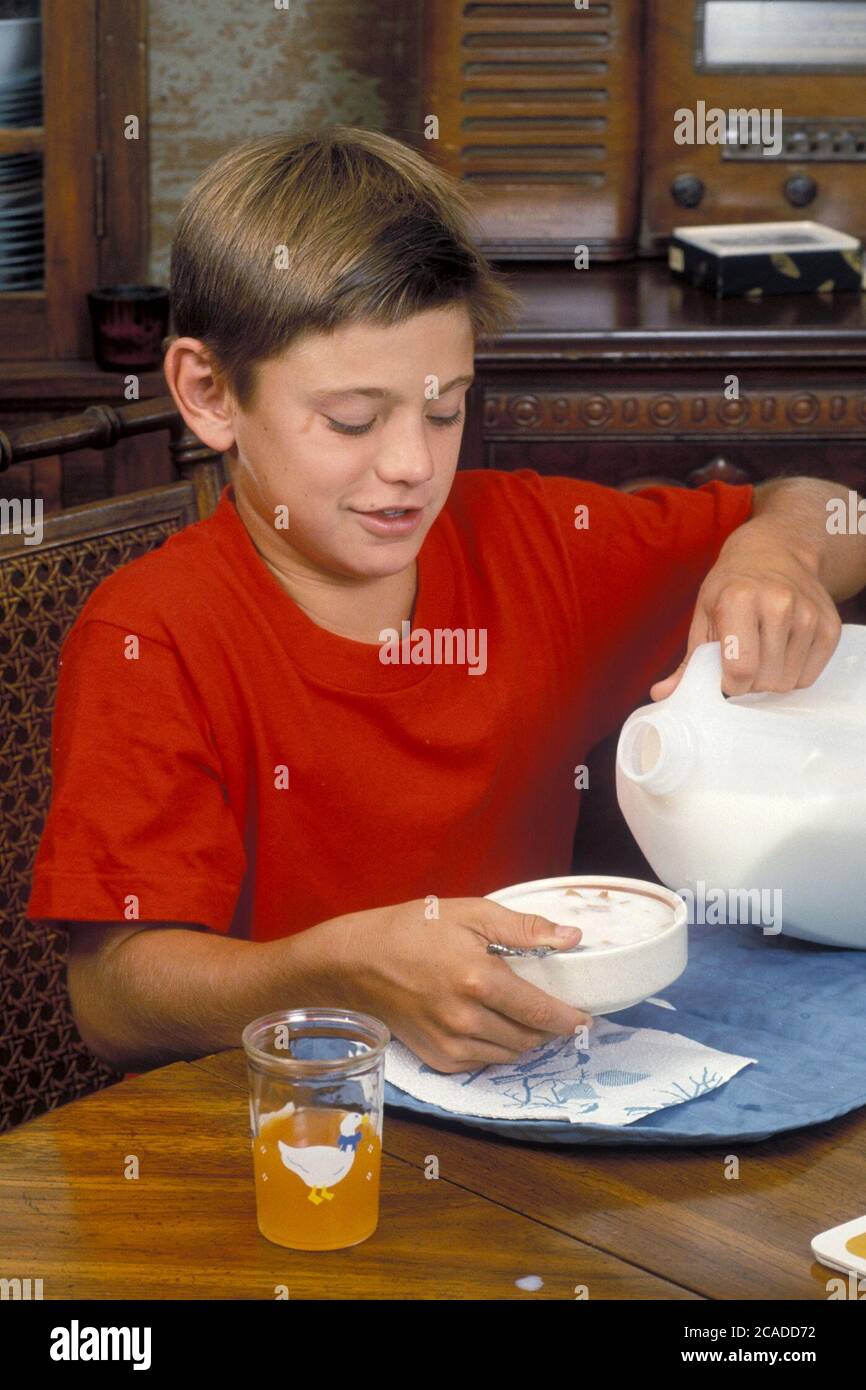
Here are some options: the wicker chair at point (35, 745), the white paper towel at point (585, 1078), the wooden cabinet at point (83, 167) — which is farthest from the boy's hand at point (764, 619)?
the wooden cabinet at point (83, 167)

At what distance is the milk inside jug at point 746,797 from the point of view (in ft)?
3.23

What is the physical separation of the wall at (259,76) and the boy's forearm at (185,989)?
161 cm

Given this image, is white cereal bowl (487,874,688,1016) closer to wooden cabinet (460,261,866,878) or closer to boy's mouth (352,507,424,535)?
boy's mouth (352,507,424,535)

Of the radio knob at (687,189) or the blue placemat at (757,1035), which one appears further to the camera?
the radio knob at (687,189)

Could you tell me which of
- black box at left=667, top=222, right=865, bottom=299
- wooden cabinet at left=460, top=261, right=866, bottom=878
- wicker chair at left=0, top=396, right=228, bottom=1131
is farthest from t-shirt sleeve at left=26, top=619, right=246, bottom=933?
black box at left=667, top=222, right=865, bottom=299

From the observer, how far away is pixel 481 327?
123 centimetres

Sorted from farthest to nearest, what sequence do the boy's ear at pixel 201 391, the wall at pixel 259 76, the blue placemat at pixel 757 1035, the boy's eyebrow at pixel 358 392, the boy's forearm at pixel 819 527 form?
1. the wall at pixel 259 76
2. the boy's forearm at pixel 819 527
3. the boy's ear at pixel 201 391
4. the boy's eyebrow at pixel 358 392
5. the blue placemat at pixel 757 1035

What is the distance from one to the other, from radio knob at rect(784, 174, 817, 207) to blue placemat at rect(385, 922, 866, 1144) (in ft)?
5.02

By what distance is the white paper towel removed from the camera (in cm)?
88

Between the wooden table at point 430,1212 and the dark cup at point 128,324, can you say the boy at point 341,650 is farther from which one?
the dark cup at point 128,324

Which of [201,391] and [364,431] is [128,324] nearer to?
[201,391]

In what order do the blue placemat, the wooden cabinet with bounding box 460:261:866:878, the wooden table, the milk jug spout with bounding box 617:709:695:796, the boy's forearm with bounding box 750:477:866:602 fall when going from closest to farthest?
1. the wooden table
2. the blue placemat
3. the milk jug spout with bounding box 617:709:695:796
4. the boy's forearm with bounding box 750:477:866:602
5. the wooden cabinet with bounding box 460:261:866:878

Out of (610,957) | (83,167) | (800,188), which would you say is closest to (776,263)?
(800,188)

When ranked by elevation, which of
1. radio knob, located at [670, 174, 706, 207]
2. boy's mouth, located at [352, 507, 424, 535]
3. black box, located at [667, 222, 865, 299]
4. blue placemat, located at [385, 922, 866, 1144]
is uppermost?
radio knob, located at [670, 174, 706, 207]
